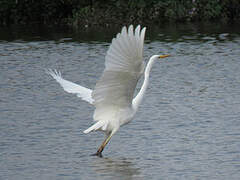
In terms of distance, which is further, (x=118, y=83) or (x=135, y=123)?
(x=135, y=123)

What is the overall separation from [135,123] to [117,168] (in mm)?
2164

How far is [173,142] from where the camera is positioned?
809 centimetres

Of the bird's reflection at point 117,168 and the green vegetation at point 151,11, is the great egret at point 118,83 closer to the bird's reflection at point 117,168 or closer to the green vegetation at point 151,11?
the bird's reflection at point 117,168

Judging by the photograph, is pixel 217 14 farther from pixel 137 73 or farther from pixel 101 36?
pixel 137 73

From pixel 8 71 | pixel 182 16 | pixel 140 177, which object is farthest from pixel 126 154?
pixel 182 16

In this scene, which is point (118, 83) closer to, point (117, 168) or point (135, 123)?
point (117, 168)

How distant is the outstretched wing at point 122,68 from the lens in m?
5.95

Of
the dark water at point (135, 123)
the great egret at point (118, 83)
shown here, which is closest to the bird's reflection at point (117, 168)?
the dark water at point (135, 123)

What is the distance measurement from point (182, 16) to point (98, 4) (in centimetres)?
402

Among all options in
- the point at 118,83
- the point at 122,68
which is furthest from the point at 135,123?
the point at 122,68

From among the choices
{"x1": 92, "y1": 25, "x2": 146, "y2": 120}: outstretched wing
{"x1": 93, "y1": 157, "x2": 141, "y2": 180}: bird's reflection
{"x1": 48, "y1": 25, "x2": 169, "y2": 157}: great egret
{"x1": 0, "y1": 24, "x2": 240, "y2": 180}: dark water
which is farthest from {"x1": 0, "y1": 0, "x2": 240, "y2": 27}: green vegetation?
{"x1": 92, "y1": 25, "x2": 146, "y2": 120}: outstretched wing

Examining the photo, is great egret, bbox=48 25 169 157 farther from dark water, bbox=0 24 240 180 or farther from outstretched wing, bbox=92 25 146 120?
dark water, bbox=0 24 240 180

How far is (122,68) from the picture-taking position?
633cm

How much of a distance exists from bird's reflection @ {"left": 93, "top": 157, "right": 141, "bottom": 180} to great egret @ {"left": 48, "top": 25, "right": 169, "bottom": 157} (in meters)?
0.24
